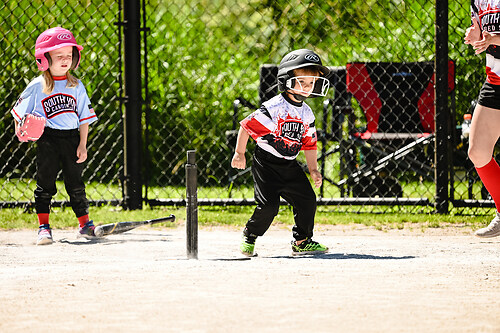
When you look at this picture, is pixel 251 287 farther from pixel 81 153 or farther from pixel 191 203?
pixel 81 153

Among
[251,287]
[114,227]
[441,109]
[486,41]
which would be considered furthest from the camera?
[441,109]

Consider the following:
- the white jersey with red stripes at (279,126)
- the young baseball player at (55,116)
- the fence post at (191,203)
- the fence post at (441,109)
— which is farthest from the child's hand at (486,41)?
the young baseball player at (55,116)

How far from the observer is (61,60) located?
5488 millimetres

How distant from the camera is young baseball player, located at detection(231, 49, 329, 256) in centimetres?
480

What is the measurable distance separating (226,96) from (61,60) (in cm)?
444

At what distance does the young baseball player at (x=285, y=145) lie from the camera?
480cm

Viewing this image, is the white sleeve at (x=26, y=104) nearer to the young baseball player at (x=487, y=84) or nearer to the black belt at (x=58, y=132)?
the black belt at (x=58, y=132)

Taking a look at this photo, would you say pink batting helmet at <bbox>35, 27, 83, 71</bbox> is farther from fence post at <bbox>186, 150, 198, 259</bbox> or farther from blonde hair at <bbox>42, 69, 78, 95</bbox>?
fence post at <bbox>186, 150, 198, 259</bbox>

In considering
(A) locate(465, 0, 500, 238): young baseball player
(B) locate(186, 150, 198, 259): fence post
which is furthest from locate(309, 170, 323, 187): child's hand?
(A) locate(465, 0, 500, 238): young baseball player

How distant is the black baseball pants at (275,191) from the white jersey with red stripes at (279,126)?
6 cm

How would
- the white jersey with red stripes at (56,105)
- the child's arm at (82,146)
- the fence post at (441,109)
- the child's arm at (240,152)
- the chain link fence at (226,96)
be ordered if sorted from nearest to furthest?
the child's arm at (240,152), the white jersey with red stripes at (56,105), the child's arm at (82,146), the fence post at (441,109), the chain link fence at (226,96)

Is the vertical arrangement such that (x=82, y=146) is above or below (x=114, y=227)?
above

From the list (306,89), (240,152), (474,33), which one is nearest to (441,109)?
(474,33)

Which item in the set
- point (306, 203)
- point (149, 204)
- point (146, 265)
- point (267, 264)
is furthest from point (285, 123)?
point (149, 204)
